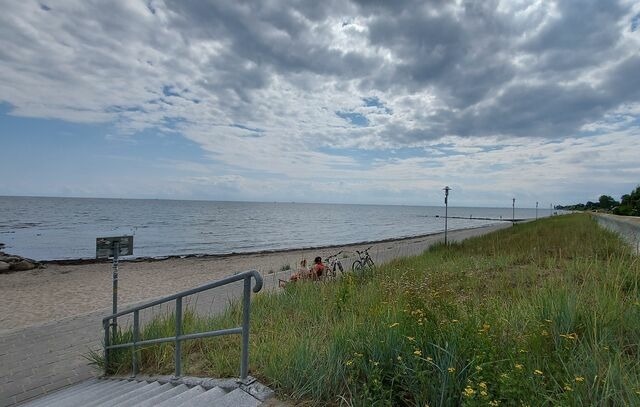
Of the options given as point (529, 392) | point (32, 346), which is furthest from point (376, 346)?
point (32, 346)

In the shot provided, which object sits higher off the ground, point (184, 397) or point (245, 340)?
point (245, 340)

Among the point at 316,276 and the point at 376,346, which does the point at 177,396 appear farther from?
the point at 316,276

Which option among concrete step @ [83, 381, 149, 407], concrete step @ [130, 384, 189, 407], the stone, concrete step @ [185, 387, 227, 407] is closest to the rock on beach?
the stone

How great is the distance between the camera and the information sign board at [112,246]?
17.4ft

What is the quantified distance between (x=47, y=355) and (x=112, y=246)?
11.6 ft

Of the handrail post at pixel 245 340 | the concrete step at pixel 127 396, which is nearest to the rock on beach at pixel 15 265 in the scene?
the concrete step at pixel 127 396

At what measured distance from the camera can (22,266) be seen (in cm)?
2197

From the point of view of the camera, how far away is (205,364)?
4121mm

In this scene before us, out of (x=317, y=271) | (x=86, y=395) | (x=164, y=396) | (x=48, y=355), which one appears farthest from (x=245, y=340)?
(x=317, y=271)

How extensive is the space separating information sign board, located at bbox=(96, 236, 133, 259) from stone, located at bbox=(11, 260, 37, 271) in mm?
21891

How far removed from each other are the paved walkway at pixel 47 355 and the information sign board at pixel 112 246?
212 cm

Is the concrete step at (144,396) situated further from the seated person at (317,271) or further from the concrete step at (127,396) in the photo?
the seated person at (317,271)

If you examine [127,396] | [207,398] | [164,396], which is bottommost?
[127,396]

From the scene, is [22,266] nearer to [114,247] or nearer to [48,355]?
[48,355]
